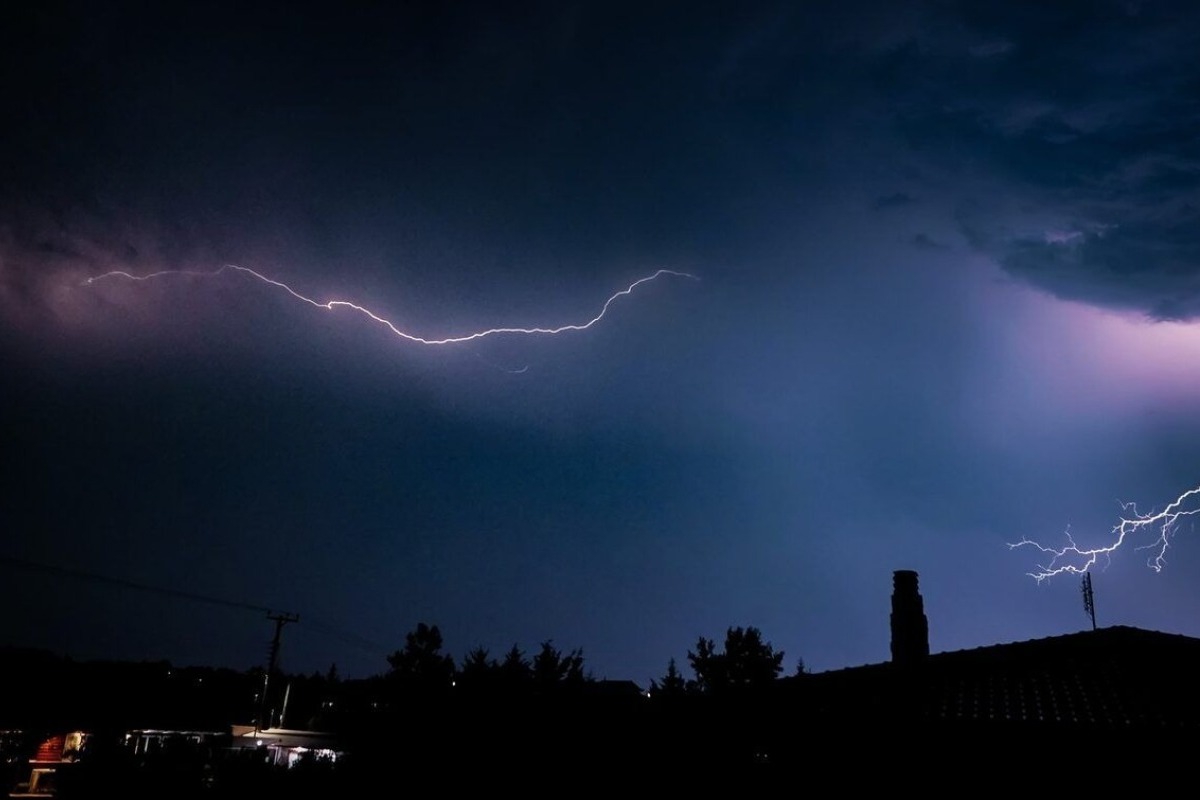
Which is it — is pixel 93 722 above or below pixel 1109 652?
below

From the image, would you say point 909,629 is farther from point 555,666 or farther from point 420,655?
point 420,655

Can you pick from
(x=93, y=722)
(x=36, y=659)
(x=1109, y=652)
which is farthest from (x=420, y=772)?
(x=36, y=659)

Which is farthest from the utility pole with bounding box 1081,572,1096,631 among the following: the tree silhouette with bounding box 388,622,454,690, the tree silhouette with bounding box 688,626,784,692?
the tree silhouette with bounding box 388,622,454,690

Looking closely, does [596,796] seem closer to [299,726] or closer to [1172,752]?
[1172,752]

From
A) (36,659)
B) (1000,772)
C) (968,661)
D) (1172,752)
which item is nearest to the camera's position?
(1172,752)

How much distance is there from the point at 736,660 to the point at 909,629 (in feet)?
45.2

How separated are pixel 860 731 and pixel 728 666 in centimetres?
1746

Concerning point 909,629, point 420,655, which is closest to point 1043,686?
point 909,629

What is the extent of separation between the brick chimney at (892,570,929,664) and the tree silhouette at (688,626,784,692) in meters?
11.9

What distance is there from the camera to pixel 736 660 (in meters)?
26.9

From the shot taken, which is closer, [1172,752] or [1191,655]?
[1172,752]

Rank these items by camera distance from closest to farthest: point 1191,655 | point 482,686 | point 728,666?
point 1191,655
point 482,686
point 728,666

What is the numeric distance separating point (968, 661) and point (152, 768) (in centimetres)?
1193

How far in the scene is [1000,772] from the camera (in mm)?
9023
